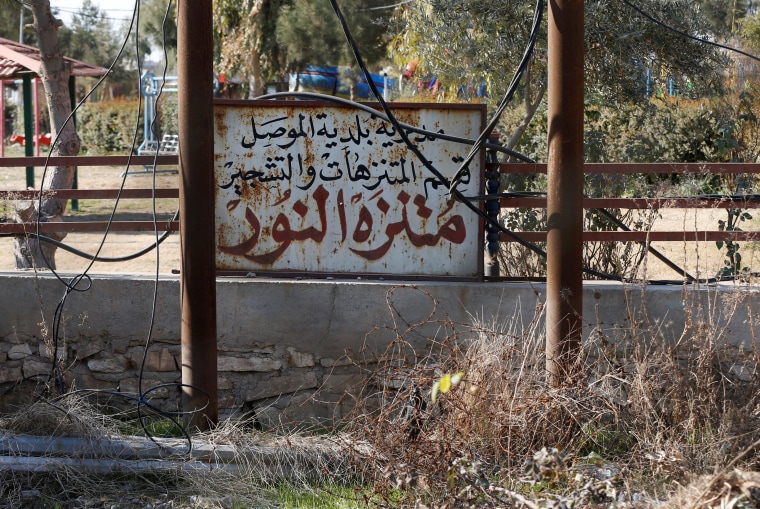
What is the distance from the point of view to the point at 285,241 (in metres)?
5.73

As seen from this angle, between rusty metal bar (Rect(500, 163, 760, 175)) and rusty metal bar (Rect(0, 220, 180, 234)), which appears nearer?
rusty metal bar (Rect(500, 163, 760, 175))

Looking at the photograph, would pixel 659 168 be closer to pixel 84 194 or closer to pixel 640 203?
pixel 640 203

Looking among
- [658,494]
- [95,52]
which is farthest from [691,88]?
[95,52]

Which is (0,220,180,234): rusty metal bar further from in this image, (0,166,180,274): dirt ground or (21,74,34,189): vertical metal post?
(21,74,34,189): vertical metal post

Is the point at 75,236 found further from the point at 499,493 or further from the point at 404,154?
the point at 499,493

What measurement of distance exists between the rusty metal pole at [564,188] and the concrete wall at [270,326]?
25.8 inches

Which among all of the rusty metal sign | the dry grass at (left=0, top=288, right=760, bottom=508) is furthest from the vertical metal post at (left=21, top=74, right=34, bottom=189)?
the dry grass at (left=0, top=288, right=760, bottom=508)

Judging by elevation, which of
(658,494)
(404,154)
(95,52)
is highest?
(95,52)

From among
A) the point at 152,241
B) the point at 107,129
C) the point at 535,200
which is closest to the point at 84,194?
the point at 535,200

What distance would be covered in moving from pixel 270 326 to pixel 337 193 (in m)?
1.03

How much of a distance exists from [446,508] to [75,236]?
11261 millimetres

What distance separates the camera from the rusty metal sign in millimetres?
5656

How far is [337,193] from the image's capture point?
5684 mm

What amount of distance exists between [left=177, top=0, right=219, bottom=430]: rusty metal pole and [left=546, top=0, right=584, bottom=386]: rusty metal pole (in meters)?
1.95
